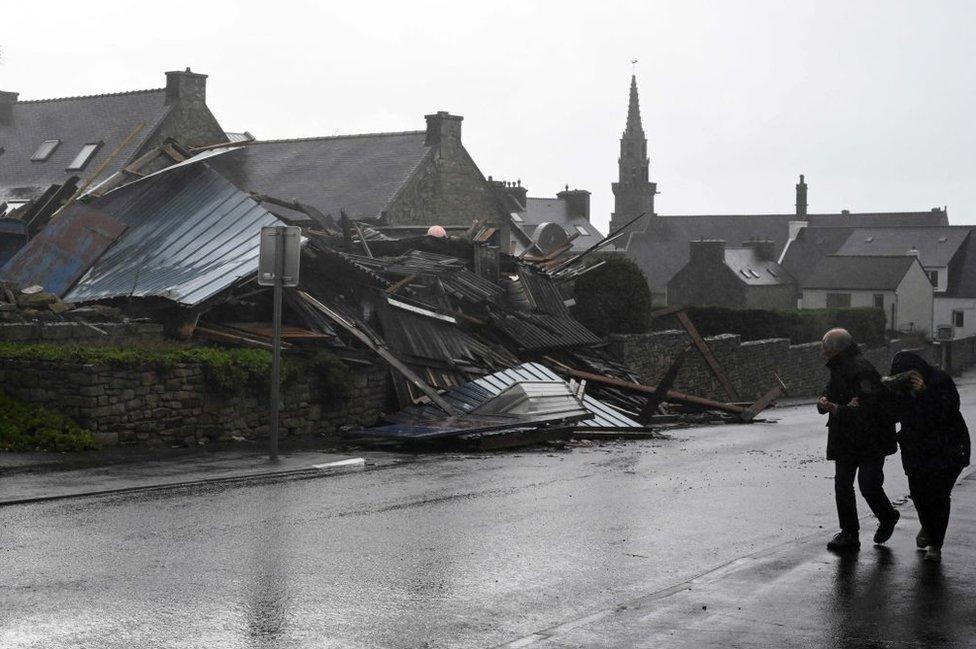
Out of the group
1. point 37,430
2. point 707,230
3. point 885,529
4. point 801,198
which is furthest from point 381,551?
point 801,198

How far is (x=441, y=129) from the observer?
1951 inches

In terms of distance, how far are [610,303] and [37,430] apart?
20336 millimetres

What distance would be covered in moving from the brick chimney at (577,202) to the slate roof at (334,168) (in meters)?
36.9

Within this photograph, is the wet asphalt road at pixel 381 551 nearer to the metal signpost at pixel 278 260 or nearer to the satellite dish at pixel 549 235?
the metal signpost at pixel 278 260

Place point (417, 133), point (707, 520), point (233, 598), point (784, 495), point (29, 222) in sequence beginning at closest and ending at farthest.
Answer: point (233, 598) < point (707, 520) < point (784, 495) < point (29, 222) < point (417, 133)

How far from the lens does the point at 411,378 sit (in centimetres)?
2045

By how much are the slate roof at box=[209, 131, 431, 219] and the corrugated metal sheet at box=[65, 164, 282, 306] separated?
1888cm

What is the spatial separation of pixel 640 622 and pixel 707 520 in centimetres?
457

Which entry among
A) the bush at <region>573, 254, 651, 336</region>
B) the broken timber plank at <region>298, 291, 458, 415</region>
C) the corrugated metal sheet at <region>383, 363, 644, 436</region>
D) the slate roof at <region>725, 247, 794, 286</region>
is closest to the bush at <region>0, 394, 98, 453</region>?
the corrugated metal sheet at <region>383, 363, 644, 436</region>

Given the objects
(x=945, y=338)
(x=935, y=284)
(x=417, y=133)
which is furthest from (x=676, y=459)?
(x=935, y=284)

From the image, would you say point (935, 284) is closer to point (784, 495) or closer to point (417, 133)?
point (417, 133)

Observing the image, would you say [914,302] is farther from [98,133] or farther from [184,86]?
[98,133]

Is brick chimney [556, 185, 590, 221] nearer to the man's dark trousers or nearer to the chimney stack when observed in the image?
the chimney stack

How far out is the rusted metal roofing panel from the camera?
23.5m
